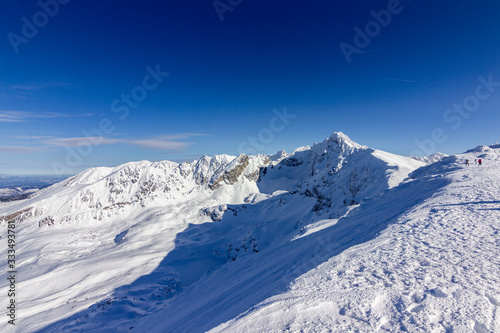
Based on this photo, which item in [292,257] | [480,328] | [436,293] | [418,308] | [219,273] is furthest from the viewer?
[219,273]

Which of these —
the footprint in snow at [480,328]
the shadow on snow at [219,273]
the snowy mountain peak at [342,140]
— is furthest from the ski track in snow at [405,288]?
the snowy mountain peak at [342,140]

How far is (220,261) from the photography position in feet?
307

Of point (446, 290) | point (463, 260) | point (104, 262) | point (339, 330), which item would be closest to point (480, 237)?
point (463, 260)

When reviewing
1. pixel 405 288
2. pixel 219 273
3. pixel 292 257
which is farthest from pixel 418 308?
pixel 219 273

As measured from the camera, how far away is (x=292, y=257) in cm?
1659

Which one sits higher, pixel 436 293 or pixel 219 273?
pixel 436 293

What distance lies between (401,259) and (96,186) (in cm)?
23007

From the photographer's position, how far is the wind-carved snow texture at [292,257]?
19.7 ft

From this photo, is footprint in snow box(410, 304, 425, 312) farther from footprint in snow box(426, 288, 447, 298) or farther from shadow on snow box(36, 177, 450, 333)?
shadow on snow box(36, 177, 450, 333)

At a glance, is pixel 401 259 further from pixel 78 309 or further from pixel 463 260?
pixel 78 309

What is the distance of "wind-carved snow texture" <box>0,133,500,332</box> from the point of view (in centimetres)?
602

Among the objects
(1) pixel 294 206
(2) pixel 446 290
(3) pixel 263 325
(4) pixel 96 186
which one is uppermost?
(4) pixel 96 186

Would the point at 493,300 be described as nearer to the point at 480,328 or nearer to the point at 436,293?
the point at 436,293

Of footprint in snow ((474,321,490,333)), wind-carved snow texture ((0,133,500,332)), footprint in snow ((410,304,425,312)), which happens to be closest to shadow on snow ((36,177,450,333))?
wind-carved snow texture ((0,133,500,332))
